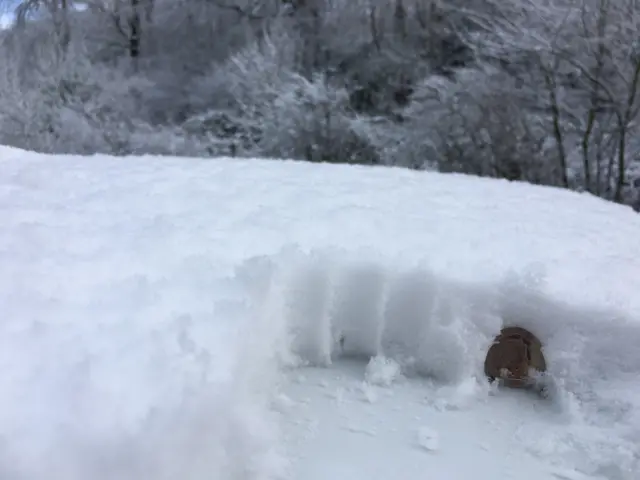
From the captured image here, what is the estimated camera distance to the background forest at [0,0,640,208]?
5.90 metres

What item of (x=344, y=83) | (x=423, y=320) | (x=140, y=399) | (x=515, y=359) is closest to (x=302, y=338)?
(x=423, y=320)

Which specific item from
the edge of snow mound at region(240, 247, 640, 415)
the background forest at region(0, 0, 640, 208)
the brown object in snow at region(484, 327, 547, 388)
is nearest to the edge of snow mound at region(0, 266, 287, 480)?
the edge of snow mound at region(240, 247, 640, 415)

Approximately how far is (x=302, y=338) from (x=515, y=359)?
505 mm

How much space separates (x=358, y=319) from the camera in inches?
65.6

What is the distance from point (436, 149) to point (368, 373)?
17.2ft

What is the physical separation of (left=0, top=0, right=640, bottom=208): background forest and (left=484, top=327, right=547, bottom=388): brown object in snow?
15.2ft

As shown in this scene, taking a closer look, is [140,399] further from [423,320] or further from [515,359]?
[515,359]

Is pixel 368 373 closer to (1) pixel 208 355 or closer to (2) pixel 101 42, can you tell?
(1) pixel 208 355

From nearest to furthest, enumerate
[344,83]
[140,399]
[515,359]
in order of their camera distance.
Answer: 1. [140,399]
2. [515,359]
3. [344,83]

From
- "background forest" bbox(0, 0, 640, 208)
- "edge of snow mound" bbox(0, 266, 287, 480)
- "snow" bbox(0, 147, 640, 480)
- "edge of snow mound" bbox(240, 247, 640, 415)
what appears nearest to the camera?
"edge of snow mound" bbox(0, 266, 287, 480)

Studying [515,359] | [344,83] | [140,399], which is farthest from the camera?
[344,83]

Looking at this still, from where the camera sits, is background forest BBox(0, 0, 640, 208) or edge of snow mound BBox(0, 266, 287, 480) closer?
edge of snow mound BBox(0, 266, 287, 480)

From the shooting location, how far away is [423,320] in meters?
1.62

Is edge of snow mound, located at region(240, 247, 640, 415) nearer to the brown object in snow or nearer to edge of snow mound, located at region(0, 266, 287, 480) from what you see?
the brown object in snow
